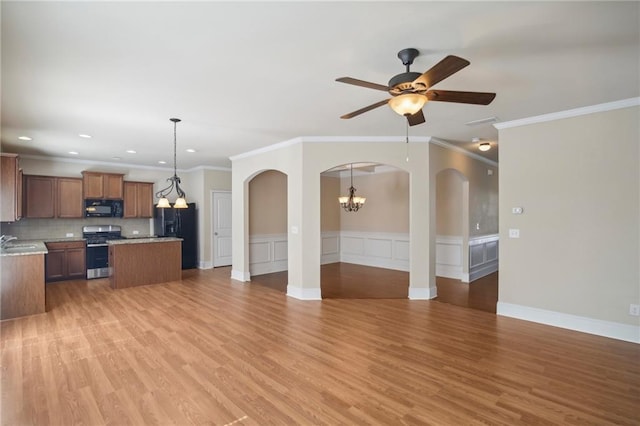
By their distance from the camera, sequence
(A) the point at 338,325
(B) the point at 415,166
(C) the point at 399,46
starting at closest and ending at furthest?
(C) the point at 399,46, (A) the point at 338,325, (B) the point at 415,166

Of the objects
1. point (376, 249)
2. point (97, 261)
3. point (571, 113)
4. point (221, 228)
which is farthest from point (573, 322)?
point (97, 261)

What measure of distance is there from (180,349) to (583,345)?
448cm

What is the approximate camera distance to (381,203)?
8375 millimetres

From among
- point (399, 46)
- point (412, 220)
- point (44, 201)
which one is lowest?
point (412, 220)

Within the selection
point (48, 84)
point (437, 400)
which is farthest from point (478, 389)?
point (48, 84)

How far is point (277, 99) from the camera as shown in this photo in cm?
349

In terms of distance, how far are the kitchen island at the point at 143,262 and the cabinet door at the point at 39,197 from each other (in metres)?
1.85

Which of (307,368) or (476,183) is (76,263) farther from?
(476,183)

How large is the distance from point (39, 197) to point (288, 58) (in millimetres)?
7140

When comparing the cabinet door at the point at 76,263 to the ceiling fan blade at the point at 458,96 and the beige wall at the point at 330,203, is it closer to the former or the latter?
the beige wall at the point at 330,203

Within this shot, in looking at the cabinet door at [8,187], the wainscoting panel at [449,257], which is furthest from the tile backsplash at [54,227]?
the wainscoting panel at [449,257]

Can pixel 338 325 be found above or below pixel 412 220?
below

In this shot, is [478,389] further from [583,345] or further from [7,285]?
[7,285]

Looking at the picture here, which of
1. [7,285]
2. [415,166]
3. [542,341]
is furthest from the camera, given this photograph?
[415,166]
